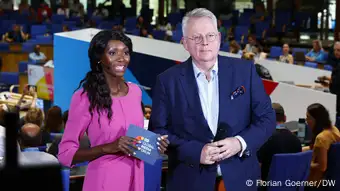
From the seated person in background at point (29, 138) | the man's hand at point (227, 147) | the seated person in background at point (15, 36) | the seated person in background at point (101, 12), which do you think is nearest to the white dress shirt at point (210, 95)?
the man's hand at point (227, 147)

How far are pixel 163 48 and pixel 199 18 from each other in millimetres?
7702

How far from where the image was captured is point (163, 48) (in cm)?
984

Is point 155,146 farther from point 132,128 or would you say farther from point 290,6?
point 290,6

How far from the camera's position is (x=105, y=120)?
2.33 metres

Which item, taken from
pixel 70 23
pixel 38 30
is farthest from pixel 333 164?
pixel 70 23

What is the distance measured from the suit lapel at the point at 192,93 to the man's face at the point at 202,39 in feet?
0.19

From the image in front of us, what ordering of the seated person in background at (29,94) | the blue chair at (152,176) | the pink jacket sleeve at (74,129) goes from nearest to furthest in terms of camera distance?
the pink jacket sleeve at (74,129)
the blue chair at (152,176)
the seated person in background at (29,94)

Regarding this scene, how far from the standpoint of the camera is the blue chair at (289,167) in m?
4.12

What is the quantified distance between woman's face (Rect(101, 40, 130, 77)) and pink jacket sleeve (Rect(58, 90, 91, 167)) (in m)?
0.15

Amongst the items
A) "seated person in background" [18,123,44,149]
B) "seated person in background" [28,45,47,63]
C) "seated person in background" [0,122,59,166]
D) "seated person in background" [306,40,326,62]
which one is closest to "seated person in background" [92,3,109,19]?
"seated person in background" [28,45,47,63]

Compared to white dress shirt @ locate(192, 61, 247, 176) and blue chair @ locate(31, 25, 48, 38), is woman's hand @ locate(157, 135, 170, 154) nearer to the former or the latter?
white dress shirt @ locate(192, 61, 247, 176)

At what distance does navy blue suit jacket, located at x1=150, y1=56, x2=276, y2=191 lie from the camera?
2.12m

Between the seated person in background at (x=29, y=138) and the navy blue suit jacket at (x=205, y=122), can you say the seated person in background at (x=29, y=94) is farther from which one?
the navy blue suit jacket at (x=205, y=122)

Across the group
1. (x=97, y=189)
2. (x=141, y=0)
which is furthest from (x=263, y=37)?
(x=97, y=189)
